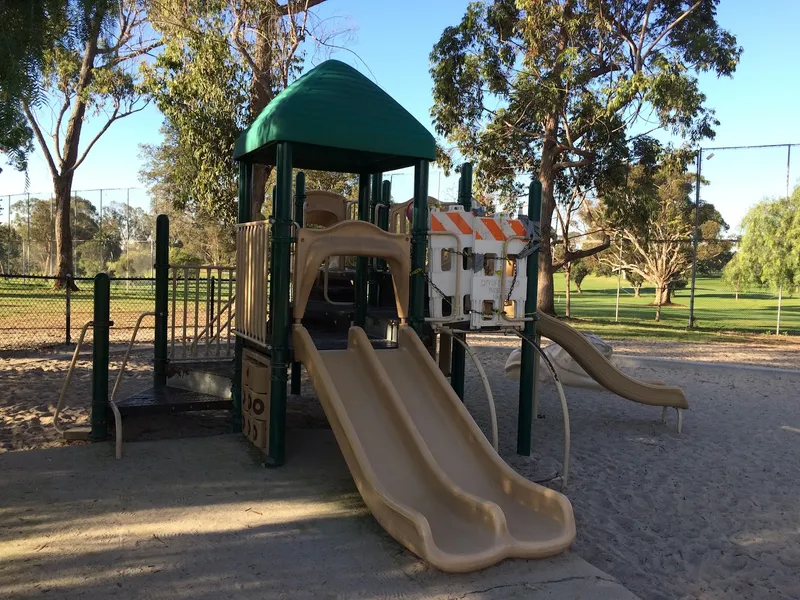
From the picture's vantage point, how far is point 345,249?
211 inches

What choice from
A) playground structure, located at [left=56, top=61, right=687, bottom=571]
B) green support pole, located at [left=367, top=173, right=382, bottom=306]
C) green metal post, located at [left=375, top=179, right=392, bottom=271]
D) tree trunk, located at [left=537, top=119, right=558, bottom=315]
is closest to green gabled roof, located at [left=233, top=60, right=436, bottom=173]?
playground structure, located at [left=56, top=61, right=687, bottom=571]

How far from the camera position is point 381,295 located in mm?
8562

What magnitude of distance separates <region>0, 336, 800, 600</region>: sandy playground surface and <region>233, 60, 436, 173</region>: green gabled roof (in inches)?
123

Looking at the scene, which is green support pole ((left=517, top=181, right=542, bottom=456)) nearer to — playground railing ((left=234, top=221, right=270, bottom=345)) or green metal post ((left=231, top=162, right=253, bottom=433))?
playground railing ((left=234, top=221, right=270, bottom=345))

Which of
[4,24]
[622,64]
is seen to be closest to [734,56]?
[622,64]

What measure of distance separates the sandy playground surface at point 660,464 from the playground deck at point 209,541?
712 millimetres

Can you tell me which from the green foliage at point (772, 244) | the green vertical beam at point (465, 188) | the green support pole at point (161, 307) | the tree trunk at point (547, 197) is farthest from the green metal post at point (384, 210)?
the green foliage at point (772, 244)

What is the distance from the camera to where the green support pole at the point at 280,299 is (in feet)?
17.2

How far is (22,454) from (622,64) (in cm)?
2122

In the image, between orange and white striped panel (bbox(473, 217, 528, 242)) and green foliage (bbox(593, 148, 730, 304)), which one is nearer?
orange and white striped panel (bbox(473, 217, 528, 242))

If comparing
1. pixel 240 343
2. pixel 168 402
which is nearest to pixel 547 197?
pixel 240 343

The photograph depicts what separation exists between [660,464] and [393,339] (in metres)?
2.89

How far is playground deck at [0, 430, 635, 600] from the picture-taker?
3.39 metres

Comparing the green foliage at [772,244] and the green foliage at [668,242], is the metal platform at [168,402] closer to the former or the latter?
the green foliage at [772,244]
